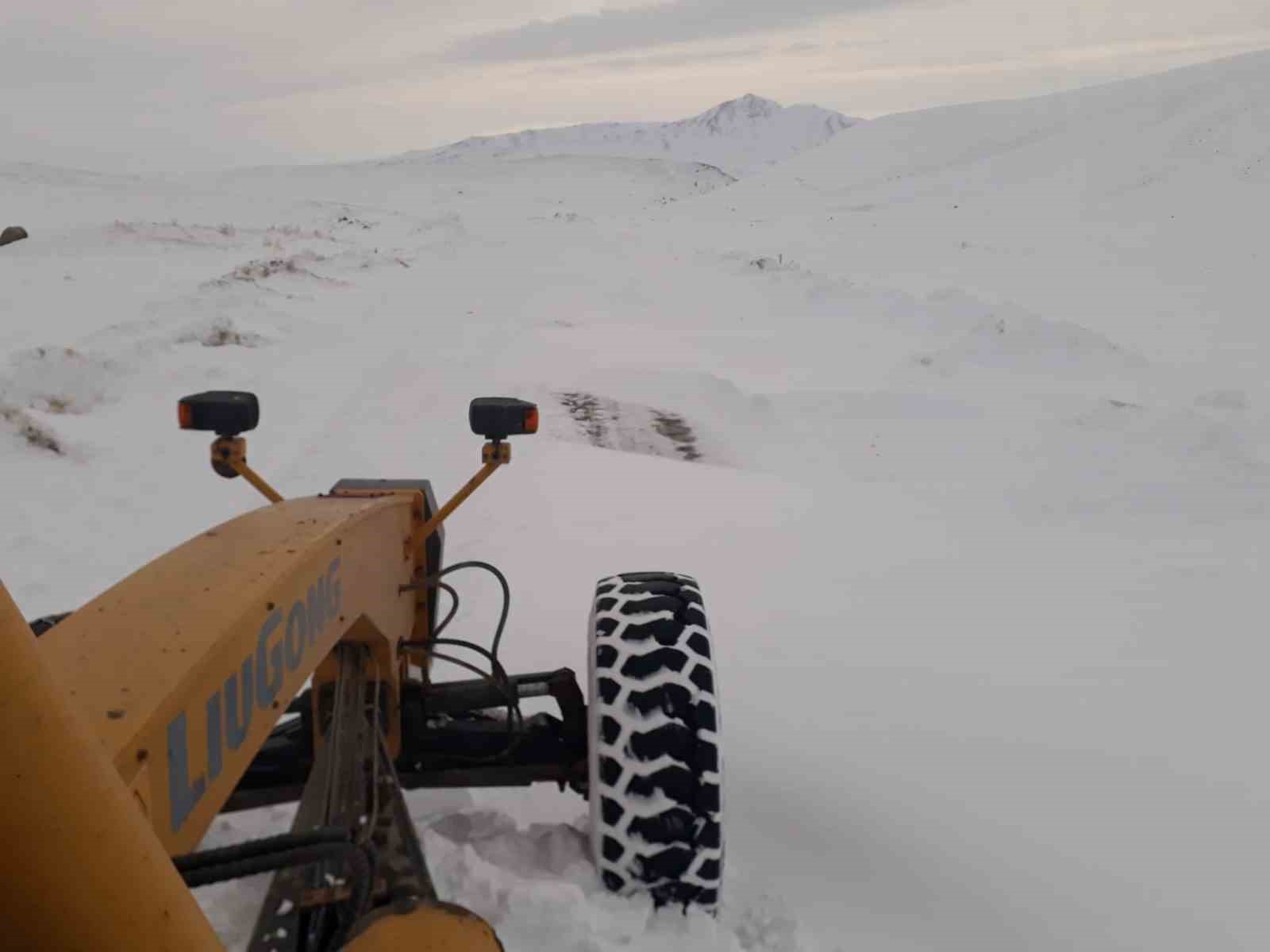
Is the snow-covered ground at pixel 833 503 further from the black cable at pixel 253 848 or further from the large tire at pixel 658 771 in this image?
the black cable at pixel 253 848

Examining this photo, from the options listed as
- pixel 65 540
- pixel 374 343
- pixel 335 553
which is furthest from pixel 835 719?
pixel 374 343

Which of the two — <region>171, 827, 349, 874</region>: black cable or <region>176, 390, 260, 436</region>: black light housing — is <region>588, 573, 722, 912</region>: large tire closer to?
<region>171, 827, 349, 874</region>: black cable

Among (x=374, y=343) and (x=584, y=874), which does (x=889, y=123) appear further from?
(x=584, y=874)

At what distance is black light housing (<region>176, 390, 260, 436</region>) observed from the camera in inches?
102

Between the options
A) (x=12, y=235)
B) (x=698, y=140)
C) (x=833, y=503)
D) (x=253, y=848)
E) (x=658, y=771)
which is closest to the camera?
(x=253, y=848)

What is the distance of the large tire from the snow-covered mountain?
95141 millimetres

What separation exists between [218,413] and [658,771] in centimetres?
137

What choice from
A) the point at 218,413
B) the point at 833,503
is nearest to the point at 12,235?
the point at 833,503

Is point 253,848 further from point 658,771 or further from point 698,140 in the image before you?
point 698,140

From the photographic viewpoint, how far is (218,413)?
2598mm

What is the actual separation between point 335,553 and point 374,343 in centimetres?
1023

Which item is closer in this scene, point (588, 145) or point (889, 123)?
point (889, 123)

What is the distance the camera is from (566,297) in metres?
15.6

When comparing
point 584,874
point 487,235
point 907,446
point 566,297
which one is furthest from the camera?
point 487,235
